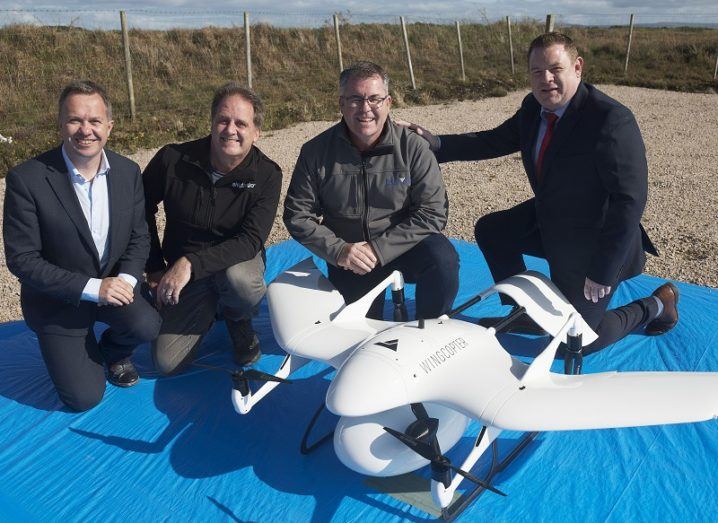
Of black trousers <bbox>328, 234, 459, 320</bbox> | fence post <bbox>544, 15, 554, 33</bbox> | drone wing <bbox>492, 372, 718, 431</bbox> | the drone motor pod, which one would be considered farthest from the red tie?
fence post <bbox>544, 15, 554, 33</bbox>

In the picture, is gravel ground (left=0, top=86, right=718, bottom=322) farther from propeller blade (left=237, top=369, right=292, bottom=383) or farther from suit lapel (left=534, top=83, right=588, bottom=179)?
propeller blade (left=237, top=369, right=292, bottom=383)

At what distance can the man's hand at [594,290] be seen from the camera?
331cm

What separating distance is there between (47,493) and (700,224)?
6.07m

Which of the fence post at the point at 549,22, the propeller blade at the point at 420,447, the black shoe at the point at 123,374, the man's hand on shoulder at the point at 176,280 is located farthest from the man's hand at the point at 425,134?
the fence post at the point at 549,22

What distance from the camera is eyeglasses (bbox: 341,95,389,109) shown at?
3311 mm

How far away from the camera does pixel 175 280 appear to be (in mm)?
3463

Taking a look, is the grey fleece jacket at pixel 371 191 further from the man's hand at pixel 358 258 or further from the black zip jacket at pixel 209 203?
the black zip jacket at pixel 209 203

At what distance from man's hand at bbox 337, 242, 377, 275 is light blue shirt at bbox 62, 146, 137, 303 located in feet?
3.82

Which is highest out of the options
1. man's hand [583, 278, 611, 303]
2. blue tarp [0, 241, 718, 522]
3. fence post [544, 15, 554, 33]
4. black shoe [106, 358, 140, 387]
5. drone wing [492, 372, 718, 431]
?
fence post [544, 15, 554, 33]

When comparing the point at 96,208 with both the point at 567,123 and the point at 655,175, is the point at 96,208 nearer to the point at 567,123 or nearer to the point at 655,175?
the point at 567,123

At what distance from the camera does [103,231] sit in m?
3.40

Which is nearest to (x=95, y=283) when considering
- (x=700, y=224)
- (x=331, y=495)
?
(x=331, y=495)

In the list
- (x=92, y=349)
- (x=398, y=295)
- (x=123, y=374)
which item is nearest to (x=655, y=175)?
(x=398, y=295)

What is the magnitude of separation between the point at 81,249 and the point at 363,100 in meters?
1.67
